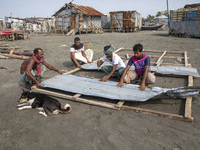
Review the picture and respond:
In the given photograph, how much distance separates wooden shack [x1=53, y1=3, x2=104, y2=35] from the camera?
19.1 m

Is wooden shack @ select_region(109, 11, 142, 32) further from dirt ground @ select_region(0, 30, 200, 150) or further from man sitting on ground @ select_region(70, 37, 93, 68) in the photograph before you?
dirt ground @ select_region(0, 30, 200, 150)

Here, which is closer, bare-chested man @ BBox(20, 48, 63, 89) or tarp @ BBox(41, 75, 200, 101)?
tarp @ BBox(41, 75, 200, 101)

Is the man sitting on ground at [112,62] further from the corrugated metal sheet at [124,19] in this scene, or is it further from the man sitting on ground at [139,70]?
the corrugated metal sheet at [124,19]

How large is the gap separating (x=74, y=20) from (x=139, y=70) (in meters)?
18.1

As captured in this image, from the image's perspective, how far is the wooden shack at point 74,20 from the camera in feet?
62.6

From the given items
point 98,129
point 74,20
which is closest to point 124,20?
point 74,20

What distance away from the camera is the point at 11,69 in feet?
18.4

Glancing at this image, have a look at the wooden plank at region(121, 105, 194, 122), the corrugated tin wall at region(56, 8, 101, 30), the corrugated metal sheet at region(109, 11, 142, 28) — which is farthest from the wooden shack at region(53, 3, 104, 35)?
the wooden plank at region(121, 105, 194, 122)

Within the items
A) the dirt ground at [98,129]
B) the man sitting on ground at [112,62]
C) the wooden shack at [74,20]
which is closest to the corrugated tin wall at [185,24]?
the wooden shack at [74,20]

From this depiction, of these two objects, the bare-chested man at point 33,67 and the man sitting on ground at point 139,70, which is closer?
the man sitting on ground at point 139,70

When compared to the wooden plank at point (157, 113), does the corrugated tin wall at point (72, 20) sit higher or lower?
higher

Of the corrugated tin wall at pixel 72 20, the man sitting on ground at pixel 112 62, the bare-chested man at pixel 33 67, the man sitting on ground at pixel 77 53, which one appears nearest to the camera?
the bare-chested man at pixel 33 67

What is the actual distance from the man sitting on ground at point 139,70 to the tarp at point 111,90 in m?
0.17

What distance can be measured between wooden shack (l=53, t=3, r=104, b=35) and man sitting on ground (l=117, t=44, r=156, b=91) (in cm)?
1642
